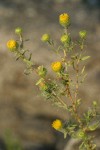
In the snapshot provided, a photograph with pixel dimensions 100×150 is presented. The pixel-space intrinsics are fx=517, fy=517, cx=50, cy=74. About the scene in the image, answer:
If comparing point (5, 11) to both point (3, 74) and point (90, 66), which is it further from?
point (90, 66)

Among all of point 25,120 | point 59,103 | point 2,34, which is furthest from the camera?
point 2,34

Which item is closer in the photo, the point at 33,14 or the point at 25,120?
the point at 25,120

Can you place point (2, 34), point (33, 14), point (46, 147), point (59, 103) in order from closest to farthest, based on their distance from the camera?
1. point (59, 103)
2. point (46, 147)
3. point (2, 34)
4. point (33, 14)

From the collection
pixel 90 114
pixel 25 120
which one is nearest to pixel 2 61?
pixel 25 120

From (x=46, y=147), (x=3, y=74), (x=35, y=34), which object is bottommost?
(x=46, y=147)

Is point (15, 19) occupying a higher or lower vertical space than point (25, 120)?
higher

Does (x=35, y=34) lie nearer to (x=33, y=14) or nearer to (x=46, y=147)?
(x=33, y=14)

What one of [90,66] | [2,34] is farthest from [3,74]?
[90,66]
